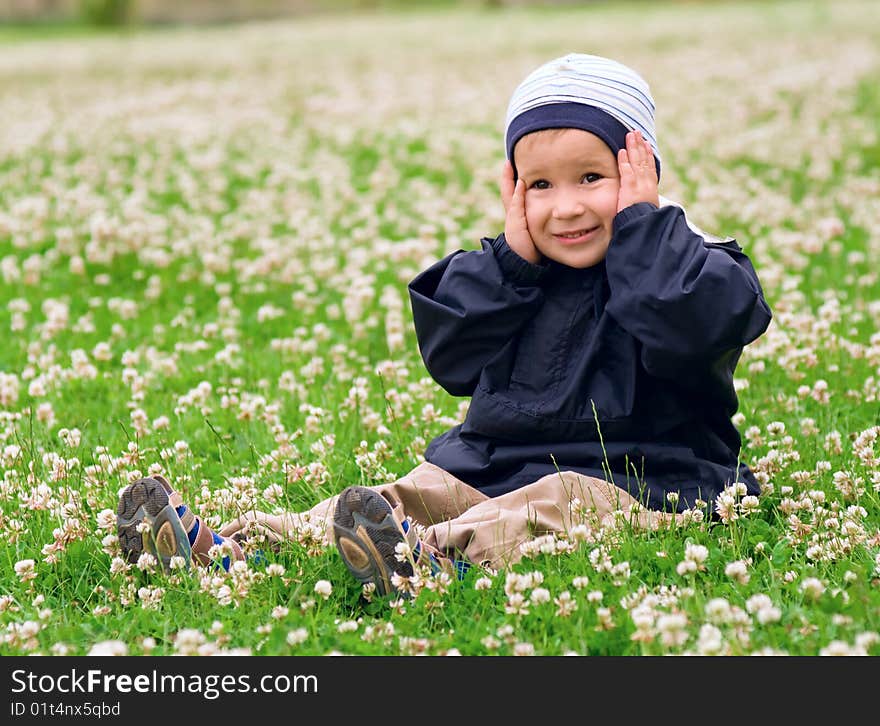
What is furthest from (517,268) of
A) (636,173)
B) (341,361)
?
(341,361)

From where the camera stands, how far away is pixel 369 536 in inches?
178

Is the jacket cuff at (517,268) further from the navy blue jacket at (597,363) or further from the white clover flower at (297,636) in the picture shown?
the white clover flower at (297,636)

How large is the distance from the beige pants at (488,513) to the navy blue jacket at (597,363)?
97 millimetres

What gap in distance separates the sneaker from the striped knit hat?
79.1 inches

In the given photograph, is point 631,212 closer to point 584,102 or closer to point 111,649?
point 584,102

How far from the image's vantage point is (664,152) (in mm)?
14906

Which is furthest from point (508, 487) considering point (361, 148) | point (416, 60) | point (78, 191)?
point (416, 60)

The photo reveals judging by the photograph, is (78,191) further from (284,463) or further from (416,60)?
(416,60)

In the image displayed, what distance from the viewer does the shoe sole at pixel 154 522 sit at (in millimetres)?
4785

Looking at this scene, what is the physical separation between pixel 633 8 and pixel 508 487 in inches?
1844

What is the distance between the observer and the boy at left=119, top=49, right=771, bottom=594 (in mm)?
4867

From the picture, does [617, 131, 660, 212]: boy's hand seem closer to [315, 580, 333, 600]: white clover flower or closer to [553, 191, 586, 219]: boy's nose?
[553, 191, 586, 219]: boy's nose

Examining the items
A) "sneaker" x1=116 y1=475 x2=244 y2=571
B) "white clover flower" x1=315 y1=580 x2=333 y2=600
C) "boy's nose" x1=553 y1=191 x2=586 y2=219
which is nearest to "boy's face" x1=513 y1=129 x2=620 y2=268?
"boy's nose" x1=553 y1=191 x2=586 y2=219
